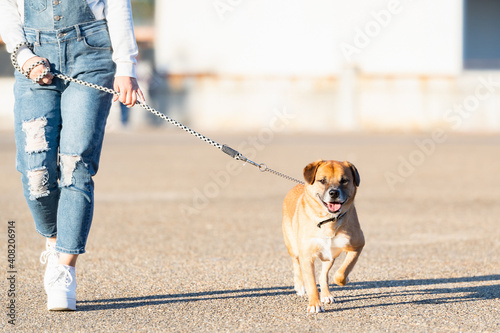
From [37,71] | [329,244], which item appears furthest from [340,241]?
[37,71]

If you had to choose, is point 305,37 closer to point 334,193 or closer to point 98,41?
point 98,41

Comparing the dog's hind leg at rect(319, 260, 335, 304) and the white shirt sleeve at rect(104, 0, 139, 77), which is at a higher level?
the white shirt sleeve at rect(104, 0, 139, 77)

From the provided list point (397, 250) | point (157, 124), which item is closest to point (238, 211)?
point (397, 250)

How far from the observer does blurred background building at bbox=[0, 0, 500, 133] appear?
27.9m

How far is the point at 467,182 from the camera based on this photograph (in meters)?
11.4

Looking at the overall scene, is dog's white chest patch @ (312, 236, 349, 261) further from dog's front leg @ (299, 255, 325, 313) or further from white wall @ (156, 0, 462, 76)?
white wall @ (156, 0, 462, 76)

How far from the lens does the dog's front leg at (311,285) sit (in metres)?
4.28

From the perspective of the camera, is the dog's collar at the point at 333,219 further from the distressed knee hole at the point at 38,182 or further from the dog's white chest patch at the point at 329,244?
the distressed knee hole at the point at 38,182

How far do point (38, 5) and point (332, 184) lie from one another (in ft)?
5.75

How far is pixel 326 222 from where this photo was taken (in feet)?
14.2

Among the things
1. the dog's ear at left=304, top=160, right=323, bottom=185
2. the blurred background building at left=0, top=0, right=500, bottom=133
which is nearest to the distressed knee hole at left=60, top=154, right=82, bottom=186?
the dog's ear at left=304, top=160, right=323, bottom=185

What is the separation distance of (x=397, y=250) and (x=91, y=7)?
3.13 metres

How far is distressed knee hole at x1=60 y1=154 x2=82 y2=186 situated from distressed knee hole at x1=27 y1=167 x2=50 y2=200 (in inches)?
3.7

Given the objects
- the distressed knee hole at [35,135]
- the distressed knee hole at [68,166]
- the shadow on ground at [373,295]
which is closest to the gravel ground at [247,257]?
the shadow on ground at [373,295]
